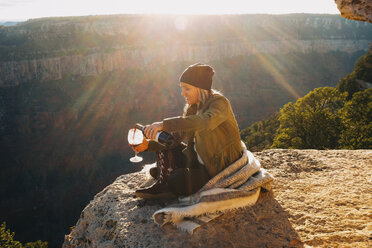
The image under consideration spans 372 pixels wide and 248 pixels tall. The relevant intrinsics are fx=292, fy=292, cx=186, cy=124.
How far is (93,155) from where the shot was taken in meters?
46.6

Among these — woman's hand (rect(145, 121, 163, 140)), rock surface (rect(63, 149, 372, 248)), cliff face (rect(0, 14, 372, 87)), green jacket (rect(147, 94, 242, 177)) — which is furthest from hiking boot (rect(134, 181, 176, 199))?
cliff face (rect(0, 14, 372, 87))

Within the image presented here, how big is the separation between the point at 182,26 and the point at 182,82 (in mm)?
75227

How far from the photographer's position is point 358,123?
1320 cm

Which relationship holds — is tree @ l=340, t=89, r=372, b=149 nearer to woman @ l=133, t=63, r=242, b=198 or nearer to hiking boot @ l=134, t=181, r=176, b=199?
woman @ l=133, t=63, r=242, b=198

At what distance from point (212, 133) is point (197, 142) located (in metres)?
0.24

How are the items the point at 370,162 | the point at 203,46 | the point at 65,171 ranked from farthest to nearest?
the point at 203,46
the point at 65,171
the point at 370,162

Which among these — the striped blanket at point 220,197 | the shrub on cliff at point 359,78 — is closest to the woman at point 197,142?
the striped blanket at point 220,197

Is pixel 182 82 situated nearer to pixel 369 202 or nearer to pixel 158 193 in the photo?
pixel 158 193

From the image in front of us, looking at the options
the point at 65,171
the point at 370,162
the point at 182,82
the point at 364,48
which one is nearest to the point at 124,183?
the point at 182,82

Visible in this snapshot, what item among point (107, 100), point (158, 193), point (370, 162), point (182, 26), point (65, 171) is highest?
point (182, 26)

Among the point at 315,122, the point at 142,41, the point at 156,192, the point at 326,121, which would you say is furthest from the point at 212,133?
the point at 142,41

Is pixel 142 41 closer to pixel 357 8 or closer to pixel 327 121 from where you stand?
pixel 327 121

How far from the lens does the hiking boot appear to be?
11.9ft

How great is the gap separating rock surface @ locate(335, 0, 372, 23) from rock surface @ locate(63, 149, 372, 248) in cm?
227
